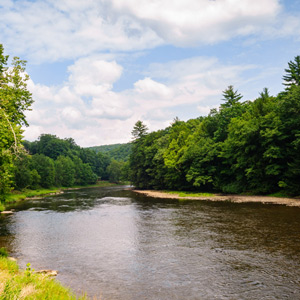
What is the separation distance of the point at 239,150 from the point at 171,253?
35.7m

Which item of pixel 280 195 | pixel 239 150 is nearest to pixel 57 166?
pixel 239 150

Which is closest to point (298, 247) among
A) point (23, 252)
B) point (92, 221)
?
point (23, 252)

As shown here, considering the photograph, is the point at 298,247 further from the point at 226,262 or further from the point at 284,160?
the point at 284,160

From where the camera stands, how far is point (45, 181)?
280 feet

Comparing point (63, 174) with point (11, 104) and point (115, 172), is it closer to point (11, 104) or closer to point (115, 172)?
point (115, 172)

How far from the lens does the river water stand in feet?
36.4

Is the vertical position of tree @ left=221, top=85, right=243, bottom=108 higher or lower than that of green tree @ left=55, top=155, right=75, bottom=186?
higher

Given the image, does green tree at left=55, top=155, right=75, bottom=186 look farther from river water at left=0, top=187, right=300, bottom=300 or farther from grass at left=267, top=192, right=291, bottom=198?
grass at left=267, top=192, right=291, bottom=198

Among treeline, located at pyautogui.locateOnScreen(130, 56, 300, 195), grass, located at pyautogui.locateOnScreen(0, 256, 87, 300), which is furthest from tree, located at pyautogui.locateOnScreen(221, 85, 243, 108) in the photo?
grass, located at pyautogui.locateOnScreen(0, 256, 87, 300)

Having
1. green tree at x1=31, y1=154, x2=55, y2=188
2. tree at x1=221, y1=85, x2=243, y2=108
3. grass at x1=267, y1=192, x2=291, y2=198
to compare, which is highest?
tree at x1=221, y1=85, x2=243, y2=108

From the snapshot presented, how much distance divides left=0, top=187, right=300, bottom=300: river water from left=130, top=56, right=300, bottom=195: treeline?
48.6 ft

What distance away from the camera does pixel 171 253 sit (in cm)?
1614

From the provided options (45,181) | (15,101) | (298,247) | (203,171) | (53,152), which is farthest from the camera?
(53,152)

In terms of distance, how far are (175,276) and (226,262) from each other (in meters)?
3.21
